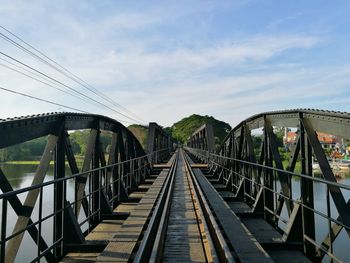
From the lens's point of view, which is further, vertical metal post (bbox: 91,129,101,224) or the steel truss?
vertical metal post (bbox: 91,129,101,224)

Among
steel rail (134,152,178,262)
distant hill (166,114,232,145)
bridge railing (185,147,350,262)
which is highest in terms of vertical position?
distant hill (166,114,232,145)

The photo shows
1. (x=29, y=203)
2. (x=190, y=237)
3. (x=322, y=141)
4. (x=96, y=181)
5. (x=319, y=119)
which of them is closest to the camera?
(x=29, y=203)

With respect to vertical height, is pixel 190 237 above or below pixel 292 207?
below

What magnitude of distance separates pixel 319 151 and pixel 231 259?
87.5 inches

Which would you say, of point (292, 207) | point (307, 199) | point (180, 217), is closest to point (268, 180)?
point (292, 207)

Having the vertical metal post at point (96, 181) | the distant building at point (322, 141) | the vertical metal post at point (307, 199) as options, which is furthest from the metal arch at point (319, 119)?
the vertical metal post at point (96, 181)

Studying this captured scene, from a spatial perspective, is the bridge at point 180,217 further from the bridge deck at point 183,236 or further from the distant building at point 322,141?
the distant building at point 322,141

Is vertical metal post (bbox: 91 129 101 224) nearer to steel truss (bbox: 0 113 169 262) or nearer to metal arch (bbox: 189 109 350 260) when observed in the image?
steel truss (bbox: 0 113 169 262)

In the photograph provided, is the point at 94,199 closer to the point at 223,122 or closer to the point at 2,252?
the point at 2,252

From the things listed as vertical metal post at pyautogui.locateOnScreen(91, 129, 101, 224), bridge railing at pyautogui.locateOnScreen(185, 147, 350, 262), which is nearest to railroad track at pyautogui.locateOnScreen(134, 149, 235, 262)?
bridge railing at pyautogui.locateOnScreen(185, 147, 350, 262)

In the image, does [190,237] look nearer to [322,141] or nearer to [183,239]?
[183,239]

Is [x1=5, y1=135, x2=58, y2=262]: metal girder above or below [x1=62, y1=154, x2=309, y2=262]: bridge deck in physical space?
above

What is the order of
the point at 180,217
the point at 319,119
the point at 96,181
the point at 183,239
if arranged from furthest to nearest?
the point at 96,181, the point at 180,217, the point at 183,239, the point at 319,119

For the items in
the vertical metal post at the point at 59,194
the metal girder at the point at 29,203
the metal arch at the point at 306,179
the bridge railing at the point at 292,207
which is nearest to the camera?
the bridge railing at the point at 292,207
